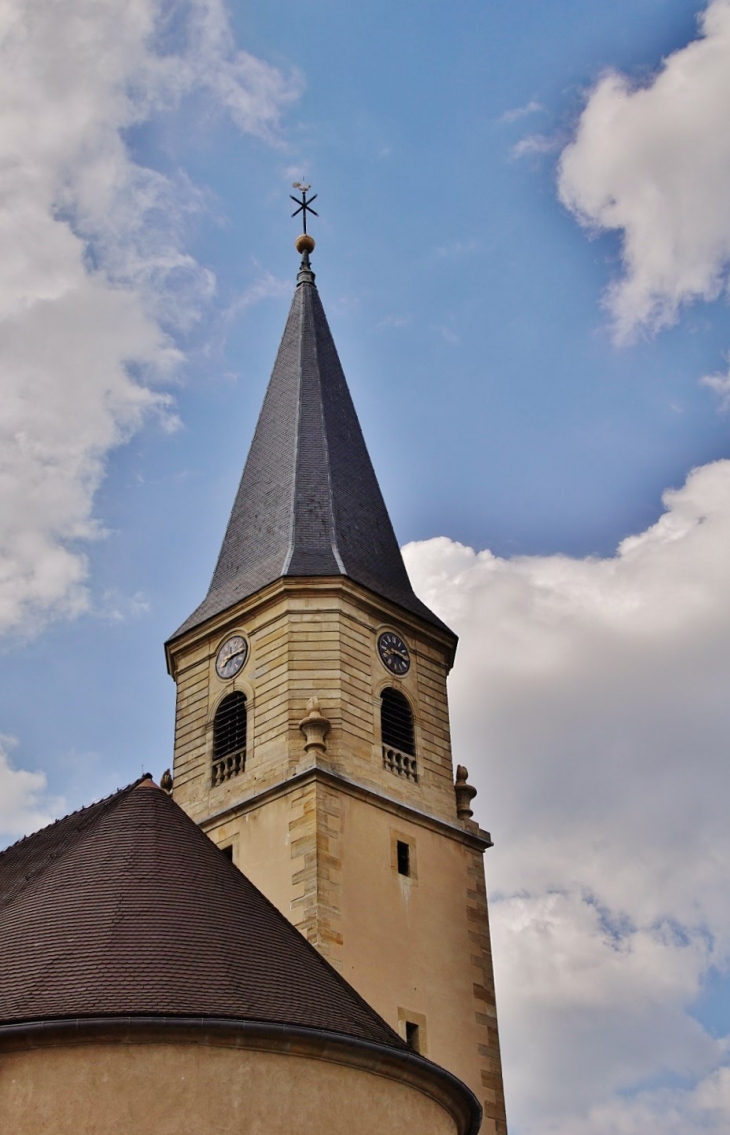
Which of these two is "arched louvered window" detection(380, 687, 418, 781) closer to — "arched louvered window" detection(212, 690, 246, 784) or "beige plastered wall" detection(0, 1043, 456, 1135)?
"arched louvered window" detection(212, 690, 246, 784)

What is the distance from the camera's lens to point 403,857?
71.8 ft

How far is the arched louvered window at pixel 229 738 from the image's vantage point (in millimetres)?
22734

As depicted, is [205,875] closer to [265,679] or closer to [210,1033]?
[210,1033]

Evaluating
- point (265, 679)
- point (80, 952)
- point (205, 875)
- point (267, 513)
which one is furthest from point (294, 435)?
point (80, 952)

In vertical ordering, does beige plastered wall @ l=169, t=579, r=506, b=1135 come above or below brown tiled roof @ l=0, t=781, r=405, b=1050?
above

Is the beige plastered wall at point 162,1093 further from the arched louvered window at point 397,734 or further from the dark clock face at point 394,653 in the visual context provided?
the dark clock face at point 394,653

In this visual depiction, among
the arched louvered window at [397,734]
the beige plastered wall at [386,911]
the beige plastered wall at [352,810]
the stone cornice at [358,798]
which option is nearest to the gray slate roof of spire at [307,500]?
the beige plastered wall at [352,810]

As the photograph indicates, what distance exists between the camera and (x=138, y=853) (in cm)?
1686

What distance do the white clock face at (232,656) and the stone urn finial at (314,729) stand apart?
2.18m

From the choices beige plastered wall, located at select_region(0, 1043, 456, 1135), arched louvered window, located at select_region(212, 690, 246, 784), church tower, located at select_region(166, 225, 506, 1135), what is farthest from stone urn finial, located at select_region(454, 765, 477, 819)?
beige plastered wall, located at select_region(0, 1043, 456, 1135)

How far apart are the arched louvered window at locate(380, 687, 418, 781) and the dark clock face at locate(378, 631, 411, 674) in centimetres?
45

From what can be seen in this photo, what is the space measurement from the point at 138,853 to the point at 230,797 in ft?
18.1

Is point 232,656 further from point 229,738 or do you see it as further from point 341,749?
point 341,749

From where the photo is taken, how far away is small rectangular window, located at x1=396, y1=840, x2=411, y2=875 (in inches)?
855
